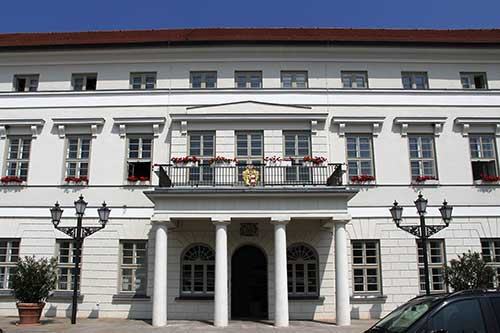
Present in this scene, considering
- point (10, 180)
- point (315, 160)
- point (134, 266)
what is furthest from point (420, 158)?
point (10, 180)

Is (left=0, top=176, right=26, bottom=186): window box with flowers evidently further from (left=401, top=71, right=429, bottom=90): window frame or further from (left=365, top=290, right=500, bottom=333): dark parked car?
(left=365, top=290, right=500, bottom=333): dark parked car

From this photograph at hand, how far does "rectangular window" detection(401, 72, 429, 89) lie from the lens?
20.4 meters

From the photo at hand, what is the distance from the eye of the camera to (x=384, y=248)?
60.5 feet

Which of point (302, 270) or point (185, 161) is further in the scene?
point (302, 270)

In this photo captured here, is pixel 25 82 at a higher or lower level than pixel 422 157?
higher

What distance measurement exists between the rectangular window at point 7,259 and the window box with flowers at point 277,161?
10316 millimetres

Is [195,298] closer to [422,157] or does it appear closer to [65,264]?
[65,264]

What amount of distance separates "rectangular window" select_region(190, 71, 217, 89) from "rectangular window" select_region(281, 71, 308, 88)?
2912 mm

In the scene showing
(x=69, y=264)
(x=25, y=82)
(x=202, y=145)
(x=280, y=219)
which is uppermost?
(x=25, y=82)

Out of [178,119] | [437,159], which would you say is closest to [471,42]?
[437,159]

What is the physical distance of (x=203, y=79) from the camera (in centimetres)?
2045

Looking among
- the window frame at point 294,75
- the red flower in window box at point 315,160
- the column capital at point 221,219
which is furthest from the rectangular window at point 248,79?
the column capital at point 221,219

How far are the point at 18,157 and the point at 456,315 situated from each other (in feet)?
59.9

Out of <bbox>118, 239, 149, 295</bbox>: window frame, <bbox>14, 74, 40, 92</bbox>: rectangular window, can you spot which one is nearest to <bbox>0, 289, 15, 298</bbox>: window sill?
<bbox>118, 239, 149, 295</bbox>: window frame
